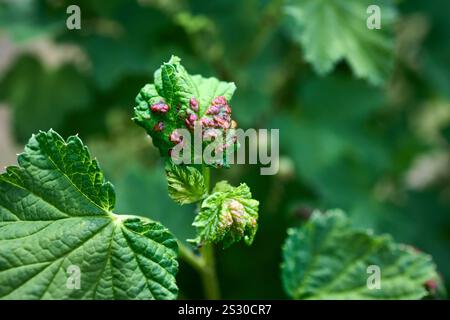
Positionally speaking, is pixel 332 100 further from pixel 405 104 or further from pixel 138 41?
pixel 138 41

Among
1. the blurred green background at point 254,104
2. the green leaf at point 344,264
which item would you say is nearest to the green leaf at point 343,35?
the blurred green background at point 254,104

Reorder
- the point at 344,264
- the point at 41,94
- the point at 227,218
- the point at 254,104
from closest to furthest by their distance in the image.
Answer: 1. the point at 227,218
2. the point at 344,264
3. the point at 254,104
4. the point at 41,94

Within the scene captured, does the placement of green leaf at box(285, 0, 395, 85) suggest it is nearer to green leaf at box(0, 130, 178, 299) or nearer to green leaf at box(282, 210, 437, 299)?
green leaf at box(282, 210, 437, 299)

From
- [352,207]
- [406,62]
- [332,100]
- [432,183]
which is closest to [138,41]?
[332,100]

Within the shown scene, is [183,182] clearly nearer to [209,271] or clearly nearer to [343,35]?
[209,271]

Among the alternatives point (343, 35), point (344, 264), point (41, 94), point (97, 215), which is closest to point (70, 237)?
point (97, 215)

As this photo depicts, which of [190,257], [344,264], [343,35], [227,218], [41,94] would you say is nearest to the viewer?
[227,218]
